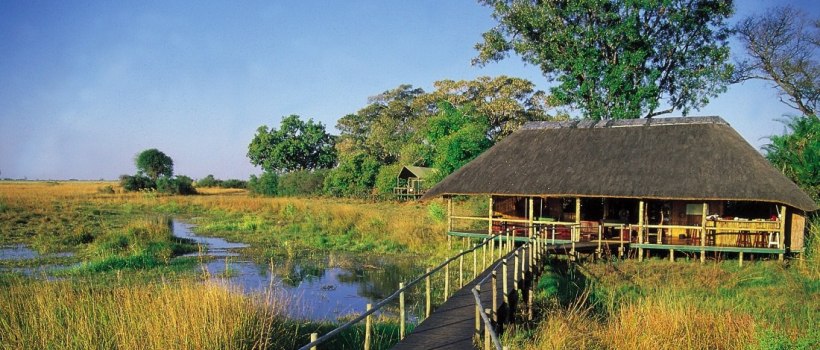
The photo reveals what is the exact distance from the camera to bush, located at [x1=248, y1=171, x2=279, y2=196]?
165 ft

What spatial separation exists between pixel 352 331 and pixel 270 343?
1.86m

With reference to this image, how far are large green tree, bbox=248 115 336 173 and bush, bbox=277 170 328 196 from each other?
7246 millimetres

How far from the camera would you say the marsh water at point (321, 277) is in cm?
1140

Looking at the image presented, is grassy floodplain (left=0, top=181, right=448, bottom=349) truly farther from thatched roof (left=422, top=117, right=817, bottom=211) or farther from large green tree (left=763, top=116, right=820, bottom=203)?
large green tree (left=763, top=116, right=820, bottom=203)

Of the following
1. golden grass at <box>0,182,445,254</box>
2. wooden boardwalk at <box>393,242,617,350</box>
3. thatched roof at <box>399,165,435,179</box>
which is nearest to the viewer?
wooden boardwalk at <box>393,242,617,350</box>

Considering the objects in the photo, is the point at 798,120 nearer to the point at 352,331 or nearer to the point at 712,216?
the point at 712,216

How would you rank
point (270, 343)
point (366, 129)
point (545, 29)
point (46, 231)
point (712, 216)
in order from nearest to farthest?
point (270, 343) < point (712, 216) < point (46, 231) < point (545, 29) < point (366, 129)

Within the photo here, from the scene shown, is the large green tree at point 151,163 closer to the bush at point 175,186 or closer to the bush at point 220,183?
the bush at point 220,183

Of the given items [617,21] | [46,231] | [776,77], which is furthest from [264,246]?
[776,77]

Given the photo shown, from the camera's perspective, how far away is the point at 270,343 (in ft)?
23.5

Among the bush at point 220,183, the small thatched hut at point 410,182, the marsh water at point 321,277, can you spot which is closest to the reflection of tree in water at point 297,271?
the marsh water at point 321,277

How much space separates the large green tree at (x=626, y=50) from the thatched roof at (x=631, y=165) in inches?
179

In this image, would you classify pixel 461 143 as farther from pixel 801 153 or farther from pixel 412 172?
pixel 801 153

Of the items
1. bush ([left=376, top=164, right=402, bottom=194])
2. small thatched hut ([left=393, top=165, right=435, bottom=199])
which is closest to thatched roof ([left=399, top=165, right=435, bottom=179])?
small thatched hut ([left=393, top=165, right=435, bottom=199])
